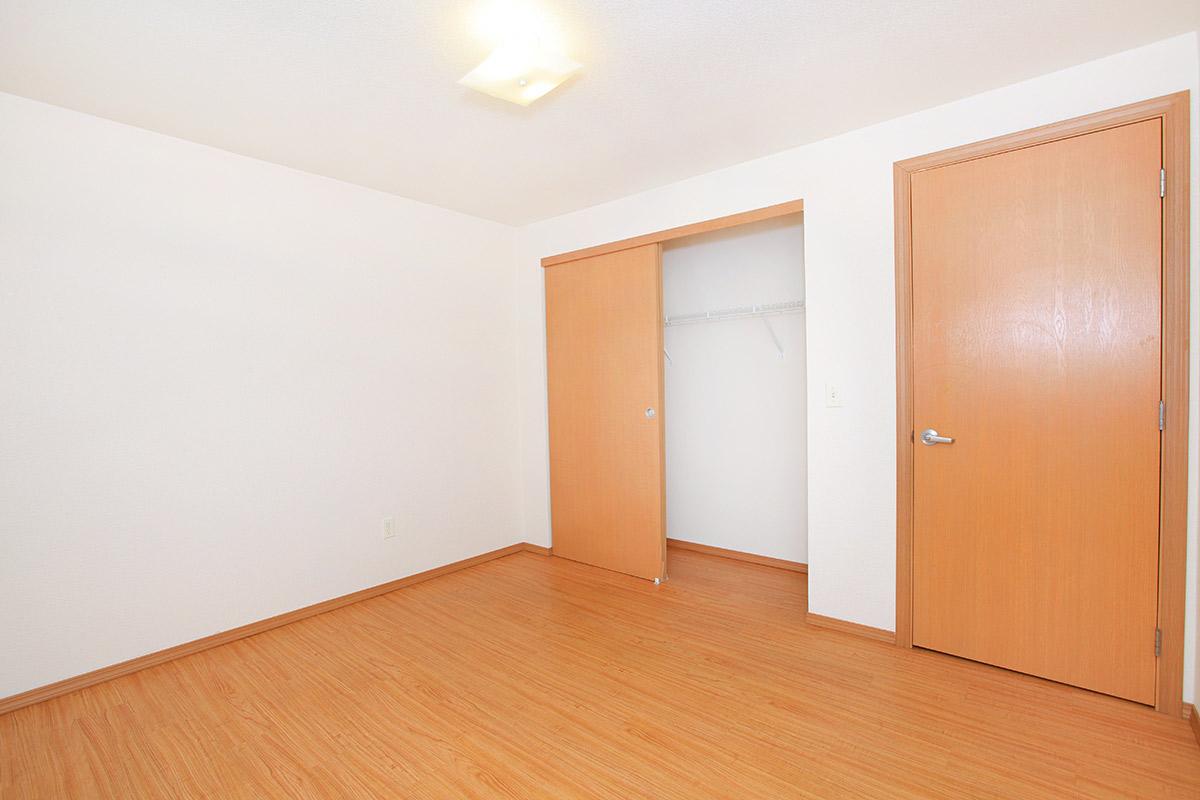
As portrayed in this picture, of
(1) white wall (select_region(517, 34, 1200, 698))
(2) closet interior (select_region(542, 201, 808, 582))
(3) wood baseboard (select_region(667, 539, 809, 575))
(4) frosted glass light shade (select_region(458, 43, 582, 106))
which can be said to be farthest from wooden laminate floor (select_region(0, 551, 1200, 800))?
(4) frosted glass light shade (select_region(458, 43, 582, 106))

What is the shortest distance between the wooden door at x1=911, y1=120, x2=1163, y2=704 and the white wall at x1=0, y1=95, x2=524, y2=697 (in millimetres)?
2883

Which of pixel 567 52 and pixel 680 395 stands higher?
pixel 567 52

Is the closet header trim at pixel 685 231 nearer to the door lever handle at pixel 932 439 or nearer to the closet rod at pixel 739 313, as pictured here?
the closet rod at pixel 739 313

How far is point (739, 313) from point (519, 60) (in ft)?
7.70

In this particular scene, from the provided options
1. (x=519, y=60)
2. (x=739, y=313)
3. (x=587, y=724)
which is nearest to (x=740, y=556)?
(x=739, y=313)

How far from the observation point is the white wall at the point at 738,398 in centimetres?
365

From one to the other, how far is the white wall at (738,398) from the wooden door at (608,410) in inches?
22.6

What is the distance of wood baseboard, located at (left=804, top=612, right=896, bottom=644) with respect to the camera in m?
2.62

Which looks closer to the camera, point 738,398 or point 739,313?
point 739,313

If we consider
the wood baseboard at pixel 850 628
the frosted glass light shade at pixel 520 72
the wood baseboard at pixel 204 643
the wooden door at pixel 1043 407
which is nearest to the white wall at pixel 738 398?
the wood baseboard at pixel 850 628

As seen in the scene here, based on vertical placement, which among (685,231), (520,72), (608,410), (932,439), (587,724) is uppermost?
(520,72)

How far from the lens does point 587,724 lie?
6.71ft

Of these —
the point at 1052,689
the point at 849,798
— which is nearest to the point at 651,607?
the point at 849,798

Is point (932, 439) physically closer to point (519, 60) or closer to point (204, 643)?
point (519, 60)
